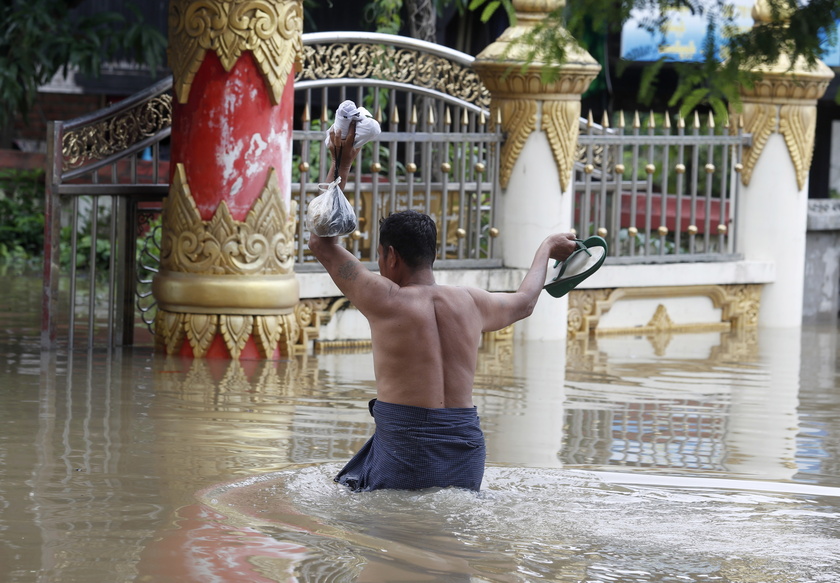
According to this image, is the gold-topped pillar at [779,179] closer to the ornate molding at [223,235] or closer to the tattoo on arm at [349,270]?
the ornate molding at [223,235]

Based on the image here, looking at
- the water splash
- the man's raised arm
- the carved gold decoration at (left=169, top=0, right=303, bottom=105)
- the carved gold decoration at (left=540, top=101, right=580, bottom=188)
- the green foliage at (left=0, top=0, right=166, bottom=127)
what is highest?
the green foliage at (left=0, top=0, right=166, bottom=127)

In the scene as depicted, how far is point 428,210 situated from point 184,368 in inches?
100

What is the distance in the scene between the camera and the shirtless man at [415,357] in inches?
213

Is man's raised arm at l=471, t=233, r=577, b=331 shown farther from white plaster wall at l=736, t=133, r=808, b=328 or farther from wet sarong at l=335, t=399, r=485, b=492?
white plaster wall at l=736, t=133, r=808, b=328

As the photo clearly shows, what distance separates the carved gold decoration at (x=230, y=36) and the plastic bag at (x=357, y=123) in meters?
3.80

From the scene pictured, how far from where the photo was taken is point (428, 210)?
424 inches

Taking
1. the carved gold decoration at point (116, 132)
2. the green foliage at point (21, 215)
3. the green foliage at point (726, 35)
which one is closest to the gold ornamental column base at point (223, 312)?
the carved gold decoration at point (116, 132)

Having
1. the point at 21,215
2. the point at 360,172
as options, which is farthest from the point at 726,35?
the point at 21,215

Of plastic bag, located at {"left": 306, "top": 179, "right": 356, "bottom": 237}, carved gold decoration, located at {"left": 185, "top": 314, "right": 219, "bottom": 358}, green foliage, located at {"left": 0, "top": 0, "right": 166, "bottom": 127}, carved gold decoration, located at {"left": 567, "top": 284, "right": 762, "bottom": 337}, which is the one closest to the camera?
plastic bag, located at {"left": 306, "top": 179, "right": 356, "bottom": 237}

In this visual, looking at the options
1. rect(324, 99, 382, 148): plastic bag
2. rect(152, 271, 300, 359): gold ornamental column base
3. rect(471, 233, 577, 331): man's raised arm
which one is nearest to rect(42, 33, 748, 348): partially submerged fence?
rect(152, 271, 300, 359): gold ornamental column base

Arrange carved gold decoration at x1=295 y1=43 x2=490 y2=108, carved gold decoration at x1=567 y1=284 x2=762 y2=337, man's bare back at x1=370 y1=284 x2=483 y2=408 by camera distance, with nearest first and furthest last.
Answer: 1. man's bare back at x1=370 y1=284 x2=483 y2=408
2. carved gold decoration at x1=295 y1=43 x2=490 y2=108
3. carved gold decoration at x1=567 y1=284 x2=762 y2=337

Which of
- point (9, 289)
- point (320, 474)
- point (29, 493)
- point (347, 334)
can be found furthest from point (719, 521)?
point (9, 289)

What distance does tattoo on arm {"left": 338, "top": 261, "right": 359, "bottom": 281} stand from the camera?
5434 millimetres

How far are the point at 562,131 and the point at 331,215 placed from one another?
6.03m
